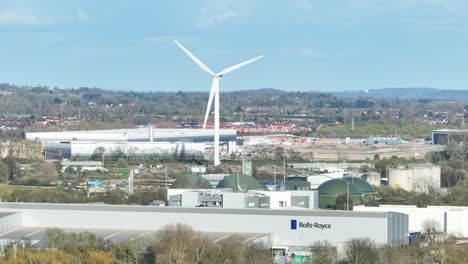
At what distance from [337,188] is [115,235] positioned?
1432cm

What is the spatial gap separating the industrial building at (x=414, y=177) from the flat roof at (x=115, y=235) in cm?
2522

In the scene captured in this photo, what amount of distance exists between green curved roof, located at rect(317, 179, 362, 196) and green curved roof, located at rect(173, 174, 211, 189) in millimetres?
4577

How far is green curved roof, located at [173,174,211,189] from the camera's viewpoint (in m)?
53.4

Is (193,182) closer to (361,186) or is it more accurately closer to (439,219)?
(361,186)

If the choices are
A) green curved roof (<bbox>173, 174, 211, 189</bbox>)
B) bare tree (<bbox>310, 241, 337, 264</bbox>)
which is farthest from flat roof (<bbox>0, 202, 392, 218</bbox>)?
green curved roof (<bbox>173, 174, 211, 189</bbox>)

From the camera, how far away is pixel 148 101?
622 feet

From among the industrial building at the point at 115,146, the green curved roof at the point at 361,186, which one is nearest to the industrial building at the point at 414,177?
the green curved roof at the point at 361,186

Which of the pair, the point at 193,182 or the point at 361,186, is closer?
the point at 361,186

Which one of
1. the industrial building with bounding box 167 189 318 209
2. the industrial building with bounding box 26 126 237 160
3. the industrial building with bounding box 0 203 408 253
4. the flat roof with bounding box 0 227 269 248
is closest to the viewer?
the flat roof with bounding box 0 227 269 248

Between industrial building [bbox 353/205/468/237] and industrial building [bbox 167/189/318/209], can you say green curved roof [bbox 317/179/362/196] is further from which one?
industrial building [bbox 353/205/468/237]

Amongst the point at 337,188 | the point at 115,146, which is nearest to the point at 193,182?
the point at 337,188

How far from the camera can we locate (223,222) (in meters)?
39.3

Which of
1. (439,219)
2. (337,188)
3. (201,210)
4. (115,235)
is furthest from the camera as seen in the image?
(337,188)

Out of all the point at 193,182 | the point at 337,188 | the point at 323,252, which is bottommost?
the point at 323,252
